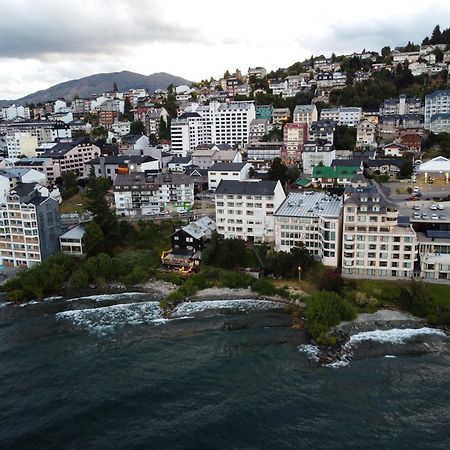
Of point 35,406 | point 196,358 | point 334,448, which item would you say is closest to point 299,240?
point 196,358

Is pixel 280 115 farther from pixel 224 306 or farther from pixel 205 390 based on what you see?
pixel 205 390

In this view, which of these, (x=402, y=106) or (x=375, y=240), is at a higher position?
(x=402, y=106)

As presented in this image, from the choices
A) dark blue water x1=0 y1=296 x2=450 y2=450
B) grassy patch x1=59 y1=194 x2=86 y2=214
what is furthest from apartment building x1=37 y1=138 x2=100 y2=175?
dark blue water x1=0 y1=296 x2=450 y2=450

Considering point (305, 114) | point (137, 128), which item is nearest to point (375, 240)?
point (305, 114)

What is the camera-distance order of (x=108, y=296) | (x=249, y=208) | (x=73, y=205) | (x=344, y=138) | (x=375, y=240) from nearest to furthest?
(x=375, y=240), (x=108, y=296), (x=249, y=208), (x=73, y=205), (x=344, y=138)

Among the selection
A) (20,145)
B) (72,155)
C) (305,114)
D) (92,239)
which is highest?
(305,114)

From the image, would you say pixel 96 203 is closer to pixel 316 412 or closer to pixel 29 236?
pixel 29 236
